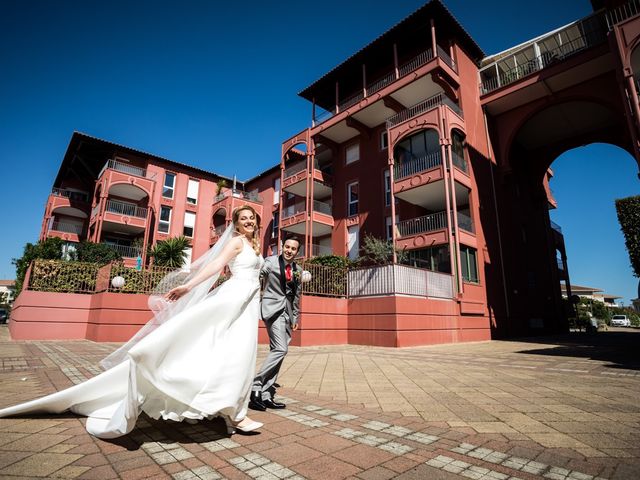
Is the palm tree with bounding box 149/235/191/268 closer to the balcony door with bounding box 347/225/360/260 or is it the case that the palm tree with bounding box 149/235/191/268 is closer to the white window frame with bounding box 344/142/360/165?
the balcony door with bounding box 347/225/360/260

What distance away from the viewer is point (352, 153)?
22.4m

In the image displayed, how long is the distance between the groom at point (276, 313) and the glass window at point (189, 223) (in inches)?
1090

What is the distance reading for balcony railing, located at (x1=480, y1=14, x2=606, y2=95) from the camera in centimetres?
1620

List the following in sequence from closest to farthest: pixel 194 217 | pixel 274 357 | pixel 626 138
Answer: pixel 274 357 → pixel 626 138 → pixel 194 217

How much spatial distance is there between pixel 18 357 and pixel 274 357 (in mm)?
6784

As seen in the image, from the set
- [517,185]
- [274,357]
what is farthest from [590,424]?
[517,185]

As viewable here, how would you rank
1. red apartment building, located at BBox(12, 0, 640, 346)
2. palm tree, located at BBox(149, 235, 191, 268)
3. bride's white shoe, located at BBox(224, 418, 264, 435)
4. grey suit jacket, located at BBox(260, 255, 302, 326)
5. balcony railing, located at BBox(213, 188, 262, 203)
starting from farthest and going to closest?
balcony railing, located at BBox(213, 188, 262, 203) → palm tree, located at BBox(149, 235, 191, 268) → red apartment building, located at BBox(12, 0, 640, 346) → grey suit jacket, located at BBox(260, 255, 302, 326) → bride's white shoe, located at BBox(224, 418, 264, 435)

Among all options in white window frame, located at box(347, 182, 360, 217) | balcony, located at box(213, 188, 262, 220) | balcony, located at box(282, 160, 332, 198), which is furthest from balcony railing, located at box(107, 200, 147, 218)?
white window frame, located at box(347, 182, 360, 217)

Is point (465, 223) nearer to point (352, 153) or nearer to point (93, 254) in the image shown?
point (352, 153)

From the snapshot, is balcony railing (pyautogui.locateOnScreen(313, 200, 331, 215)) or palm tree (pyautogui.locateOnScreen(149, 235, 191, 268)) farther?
balcony railing (pyautogui.locateOnScreen(313, 200, 331, 215))

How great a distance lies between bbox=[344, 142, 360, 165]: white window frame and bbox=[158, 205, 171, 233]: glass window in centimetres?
1622

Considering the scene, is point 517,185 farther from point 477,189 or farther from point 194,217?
point 194,217

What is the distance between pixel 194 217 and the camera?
98.7 feet

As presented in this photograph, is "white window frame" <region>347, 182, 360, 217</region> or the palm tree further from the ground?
"white window frame" <region>347, 182, 360, 217</region>
